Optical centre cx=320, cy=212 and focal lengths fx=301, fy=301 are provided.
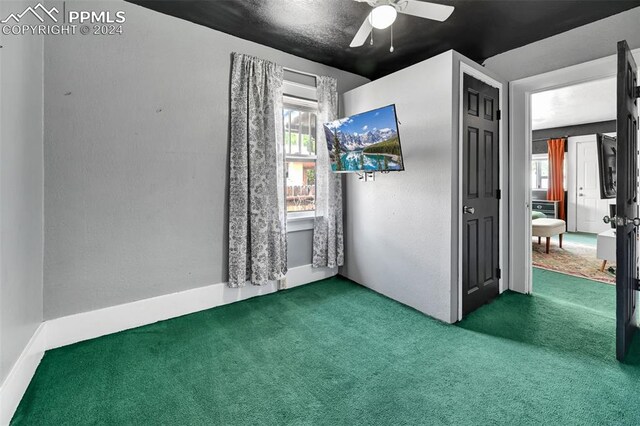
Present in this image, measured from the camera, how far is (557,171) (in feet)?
24.7

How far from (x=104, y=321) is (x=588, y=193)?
9.50 m

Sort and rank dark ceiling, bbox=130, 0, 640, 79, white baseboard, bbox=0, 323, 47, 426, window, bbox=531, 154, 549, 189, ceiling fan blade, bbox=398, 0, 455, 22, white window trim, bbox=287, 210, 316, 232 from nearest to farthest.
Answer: white baseboard, bbox=0, 323, 47, 426, ceiling fan blade, bbox=398, 0, 455, 22, dark ceiling, bbox=130, 0, 640, 79, white window trim, bbox=287, 210, 316, 232, window, bbox=531, 154, 549, 189

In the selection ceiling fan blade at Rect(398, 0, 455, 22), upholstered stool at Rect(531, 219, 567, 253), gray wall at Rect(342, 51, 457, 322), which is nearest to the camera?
ceiling fan blade at Rect(398, 0, 455, 22)

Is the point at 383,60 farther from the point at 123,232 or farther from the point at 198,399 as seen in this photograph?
the point at 198,399

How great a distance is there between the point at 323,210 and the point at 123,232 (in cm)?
203

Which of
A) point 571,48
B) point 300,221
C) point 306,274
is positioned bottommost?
point 306,274

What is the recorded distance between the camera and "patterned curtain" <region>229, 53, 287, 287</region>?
9.73ft

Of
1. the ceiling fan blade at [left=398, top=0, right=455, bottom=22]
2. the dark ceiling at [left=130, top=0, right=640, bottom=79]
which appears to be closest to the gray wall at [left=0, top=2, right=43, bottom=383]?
the dark ceiling at [left=130, top=0, right=640, bottom=79]

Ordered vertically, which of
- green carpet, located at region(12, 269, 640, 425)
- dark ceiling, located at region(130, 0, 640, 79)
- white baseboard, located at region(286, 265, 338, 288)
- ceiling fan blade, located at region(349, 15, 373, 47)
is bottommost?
green carpet, located at region(12, 269, 640, 425)

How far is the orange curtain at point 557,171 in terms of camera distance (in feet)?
24.5

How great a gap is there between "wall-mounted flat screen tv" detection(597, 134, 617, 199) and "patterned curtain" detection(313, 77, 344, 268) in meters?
2.60

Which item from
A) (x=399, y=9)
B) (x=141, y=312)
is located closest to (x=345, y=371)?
(x=141, y=312)

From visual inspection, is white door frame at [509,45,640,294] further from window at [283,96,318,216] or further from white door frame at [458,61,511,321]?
window at [283,96,318,216]

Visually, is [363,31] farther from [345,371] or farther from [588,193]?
[588,193]
